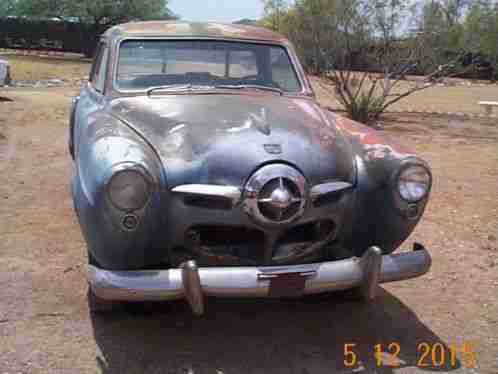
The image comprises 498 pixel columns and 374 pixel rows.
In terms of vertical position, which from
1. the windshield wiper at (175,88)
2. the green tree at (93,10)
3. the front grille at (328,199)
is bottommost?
the front grille at (328,199)

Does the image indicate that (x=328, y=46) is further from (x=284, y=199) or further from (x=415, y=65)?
(x=284, y=199)

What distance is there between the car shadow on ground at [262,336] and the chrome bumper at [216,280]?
1.42 feet

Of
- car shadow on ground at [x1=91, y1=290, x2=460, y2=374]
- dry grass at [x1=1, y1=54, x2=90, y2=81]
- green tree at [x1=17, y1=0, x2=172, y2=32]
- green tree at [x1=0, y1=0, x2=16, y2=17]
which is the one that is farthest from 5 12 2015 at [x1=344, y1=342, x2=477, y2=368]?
A: green tree at [x1=0, y1=0, x2=16, y2=17]

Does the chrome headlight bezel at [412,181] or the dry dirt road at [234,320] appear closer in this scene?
the dry dirt road at [234,320]

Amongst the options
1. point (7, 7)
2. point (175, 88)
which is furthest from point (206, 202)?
point (7, 7)

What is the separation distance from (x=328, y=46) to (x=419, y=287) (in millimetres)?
9921

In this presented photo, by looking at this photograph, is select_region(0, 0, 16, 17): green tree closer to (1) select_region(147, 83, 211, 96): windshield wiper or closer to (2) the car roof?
(2) the car roof

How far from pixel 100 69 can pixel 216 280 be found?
2542 mm

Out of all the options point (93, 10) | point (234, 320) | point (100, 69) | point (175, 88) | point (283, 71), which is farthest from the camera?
point (93, 10)

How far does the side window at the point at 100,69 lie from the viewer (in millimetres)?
4406

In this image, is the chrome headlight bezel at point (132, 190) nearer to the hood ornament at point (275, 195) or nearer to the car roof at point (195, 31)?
the hood ornament at point (275, 195)

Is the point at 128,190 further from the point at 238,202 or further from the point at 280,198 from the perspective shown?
the point at 280,198

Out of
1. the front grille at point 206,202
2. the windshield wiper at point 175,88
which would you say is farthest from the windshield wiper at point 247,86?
the front grille at point 206,202

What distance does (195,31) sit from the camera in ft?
15.0
